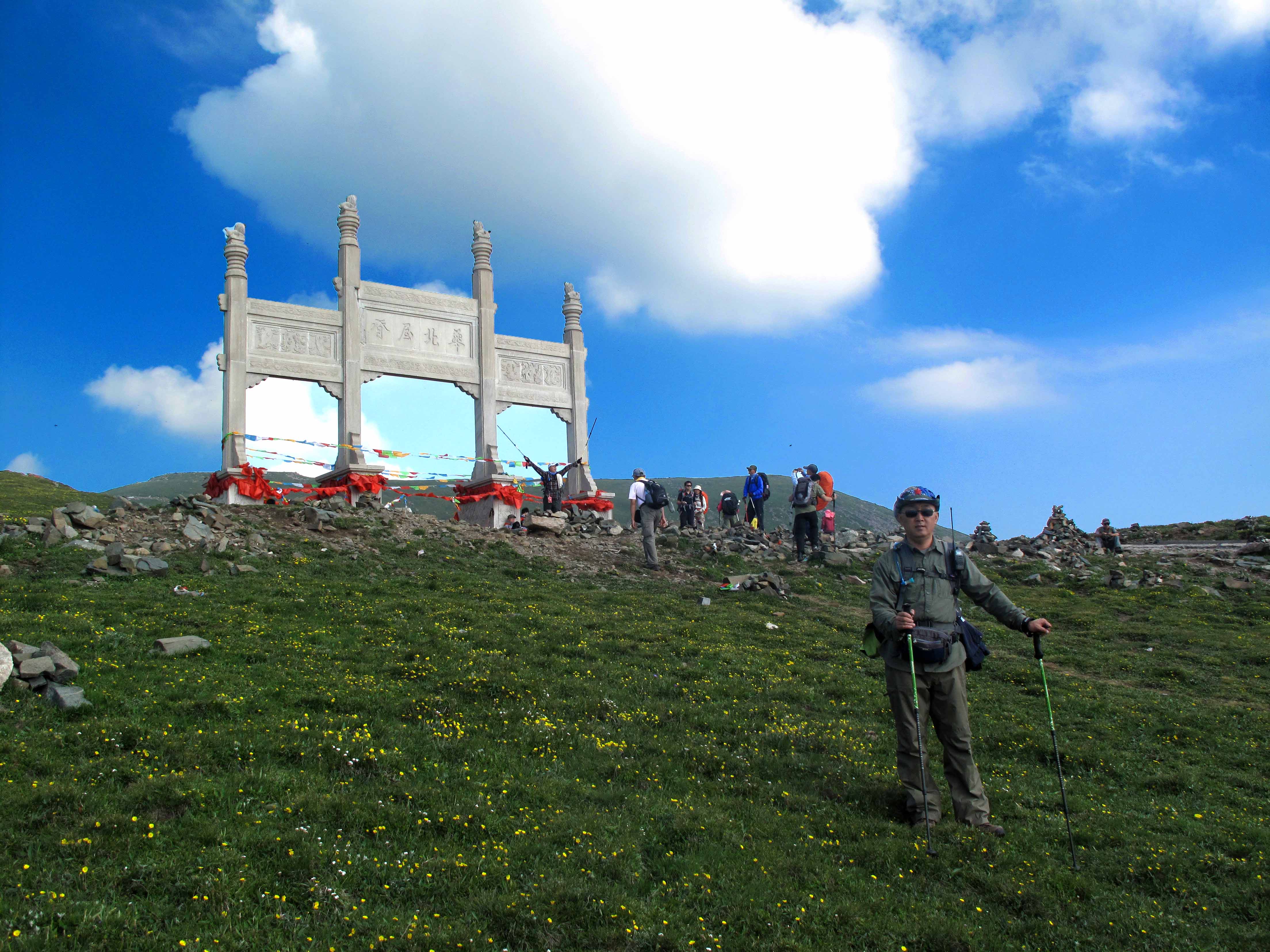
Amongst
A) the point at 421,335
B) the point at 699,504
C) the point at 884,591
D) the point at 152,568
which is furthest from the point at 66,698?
the point at 699,504

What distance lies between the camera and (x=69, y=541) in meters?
17.8

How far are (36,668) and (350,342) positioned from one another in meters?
22.8

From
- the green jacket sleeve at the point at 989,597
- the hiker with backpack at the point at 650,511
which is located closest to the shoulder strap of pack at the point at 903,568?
the green jacket sleeve at the point at 989,597

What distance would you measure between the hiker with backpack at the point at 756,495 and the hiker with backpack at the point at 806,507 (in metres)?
5.02

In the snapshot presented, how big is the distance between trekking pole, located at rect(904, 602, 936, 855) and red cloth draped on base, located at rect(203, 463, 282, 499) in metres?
24.5

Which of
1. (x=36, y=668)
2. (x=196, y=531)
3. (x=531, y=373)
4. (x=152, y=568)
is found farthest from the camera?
(x=531, y=373)

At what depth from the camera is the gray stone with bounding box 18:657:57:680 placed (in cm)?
940

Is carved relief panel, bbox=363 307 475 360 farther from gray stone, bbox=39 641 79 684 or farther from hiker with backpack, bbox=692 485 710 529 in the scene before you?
gray stone, bbox=39 641 79 684

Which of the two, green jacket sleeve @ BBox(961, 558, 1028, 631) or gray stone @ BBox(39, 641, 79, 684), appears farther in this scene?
gray stone @ BBox(39, 641, 79, 684)

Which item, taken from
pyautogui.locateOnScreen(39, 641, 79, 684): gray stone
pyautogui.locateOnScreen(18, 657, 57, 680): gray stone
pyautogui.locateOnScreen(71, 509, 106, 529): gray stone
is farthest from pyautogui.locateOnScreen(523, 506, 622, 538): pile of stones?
pyautogui.locateOnScreen(18, 657, 57, 680): gray stone

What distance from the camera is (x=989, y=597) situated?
8.27 m

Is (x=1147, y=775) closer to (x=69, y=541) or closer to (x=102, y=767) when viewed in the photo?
(x=102, y=767)

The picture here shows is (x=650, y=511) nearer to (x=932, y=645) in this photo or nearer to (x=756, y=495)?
(x=756, y=495)

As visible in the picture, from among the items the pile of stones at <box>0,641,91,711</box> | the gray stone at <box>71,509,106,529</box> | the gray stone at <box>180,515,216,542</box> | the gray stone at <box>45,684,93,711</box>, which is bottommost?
the gray stone at <box>45,684,93,711</box>
